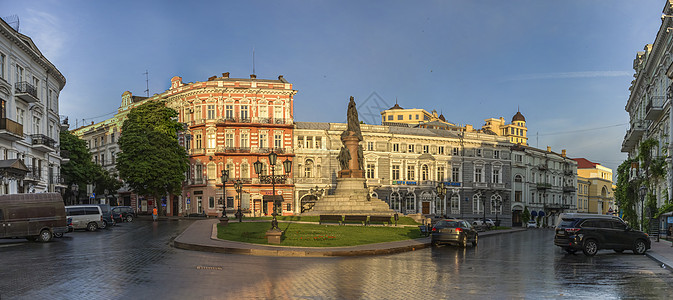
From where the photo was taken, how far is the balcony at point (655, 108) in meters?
42.0

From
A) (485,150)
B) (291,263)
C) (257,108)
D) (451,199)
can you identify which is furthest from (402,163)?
(291,263)

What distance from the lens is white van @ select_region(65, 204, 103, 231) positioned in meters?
37.1

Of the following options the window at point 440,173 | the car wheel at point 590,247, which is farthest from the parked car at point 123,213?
the window at point 440,173

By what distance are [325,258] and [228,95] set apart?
52.7 m

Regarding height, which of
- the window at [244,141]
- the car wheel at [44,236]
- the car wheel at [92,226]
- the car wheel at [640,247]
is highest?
the window at [244,141]

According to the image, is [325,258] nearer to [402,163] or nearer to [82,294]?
[82,294]

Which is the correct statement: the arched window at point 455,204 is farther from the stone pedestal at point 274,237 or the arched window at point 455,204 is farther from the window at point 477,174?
the stone pedestal at point 274,237

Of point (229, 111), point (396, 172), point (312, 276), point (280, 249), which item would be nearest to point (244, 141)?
point (229, 111)

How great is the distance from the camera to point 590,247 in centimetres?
2448

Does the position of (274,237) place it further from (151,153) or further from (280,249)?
(151,153)

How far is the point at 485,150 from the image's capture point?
3349 inches

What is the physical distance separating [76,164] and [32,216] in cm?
4268

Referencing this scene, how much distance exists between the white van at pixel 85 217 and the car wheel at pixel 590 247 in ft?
98.6

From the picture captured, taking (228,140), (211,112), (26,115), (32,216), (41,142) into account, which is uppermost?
(211,112)
